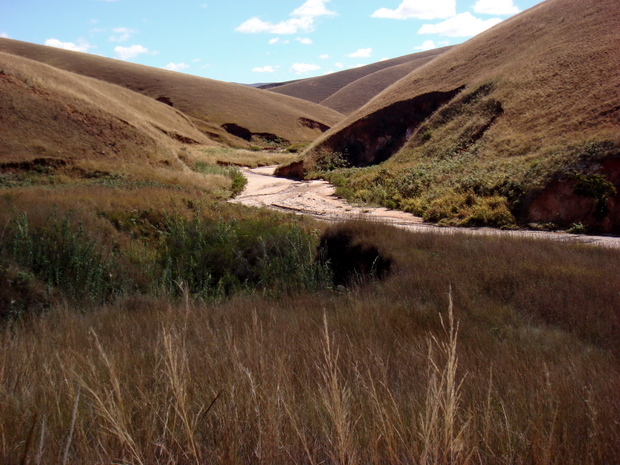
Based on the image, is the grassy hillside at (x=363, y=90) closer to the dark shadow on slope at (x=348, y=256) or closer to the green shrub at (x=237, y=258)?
the green shrub at (x=237, y=258)

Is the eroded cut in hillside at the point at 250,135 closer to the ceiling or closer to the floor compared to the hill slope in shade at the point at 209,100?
closer to the floor

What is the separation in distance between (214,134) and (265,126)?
13243 mm

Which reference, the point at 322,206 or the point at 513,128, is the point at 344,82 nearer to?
the point at 513,128

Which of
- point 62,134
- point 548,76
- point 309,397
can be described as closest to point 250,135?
point 62,134

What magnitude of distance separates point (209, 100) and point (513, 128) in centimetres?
6863

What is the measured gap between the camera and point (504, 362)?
3.37m

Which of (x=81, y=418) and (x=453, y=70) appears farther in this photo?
(x=453, y=70)

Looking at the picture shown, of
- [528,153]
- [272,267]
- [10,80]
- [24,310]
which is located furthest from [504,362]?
[10,80]

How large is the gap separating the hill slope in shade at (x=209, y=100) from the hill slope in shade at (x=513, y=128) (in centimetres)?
3750

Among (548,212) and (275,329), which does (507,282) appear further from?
(548,212)

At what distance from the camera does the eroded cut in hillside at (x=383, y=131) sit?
27750 millimetres

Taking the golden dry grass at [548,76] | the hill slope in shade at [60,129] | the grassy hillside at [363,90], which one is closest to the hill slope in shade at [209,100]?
the grassy hillside at [363,90]

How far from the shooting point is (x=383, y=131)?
29812 mm

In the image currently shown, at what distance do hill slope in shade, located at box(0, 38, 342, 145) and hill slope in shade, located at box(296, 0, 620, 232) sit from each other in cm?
3750
